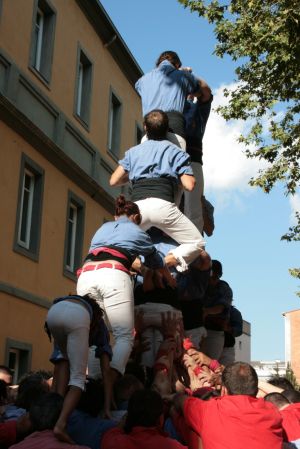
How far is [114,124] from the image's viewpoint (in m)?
22.7

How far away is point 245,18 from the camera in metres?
13.6

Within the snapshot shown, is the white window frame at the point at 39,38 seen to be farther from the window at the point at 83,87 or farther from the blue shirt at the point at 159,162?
the blue shirt at the point at 159,162

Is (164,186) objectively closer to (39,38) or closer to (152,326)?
(152,326)

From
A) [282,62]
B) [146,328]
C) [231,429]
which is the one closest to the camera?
[231,429]

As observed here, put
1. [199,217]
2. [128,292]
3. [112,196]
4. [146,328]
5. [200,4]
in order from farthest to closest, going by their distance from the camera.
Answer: [112,196]
[200,4]
[199,217]
[146,328]
[128,292]

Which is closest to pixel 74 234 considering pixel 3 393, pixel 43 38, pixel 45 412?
pixel 43 38

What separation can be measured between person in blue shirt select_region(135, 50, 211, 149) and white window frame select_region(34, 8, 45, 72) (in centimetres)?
986

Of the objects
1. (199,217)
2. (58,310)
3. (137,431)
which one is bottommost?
(137,431)

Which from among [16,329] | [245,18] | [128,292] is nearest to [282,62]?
[245,18]

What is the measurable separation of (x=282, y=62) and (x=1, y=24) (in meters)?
6.11

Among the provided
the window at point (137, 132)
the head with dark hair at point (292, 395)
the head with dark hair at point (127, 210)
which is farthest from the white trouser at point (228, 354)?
the window at point (137, 132)

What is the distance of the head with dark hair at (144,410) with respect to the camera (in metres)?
4.04

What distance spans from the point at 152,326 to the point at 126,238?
1329 mm

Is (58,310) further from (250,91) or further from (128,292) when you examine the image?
(250,91)
